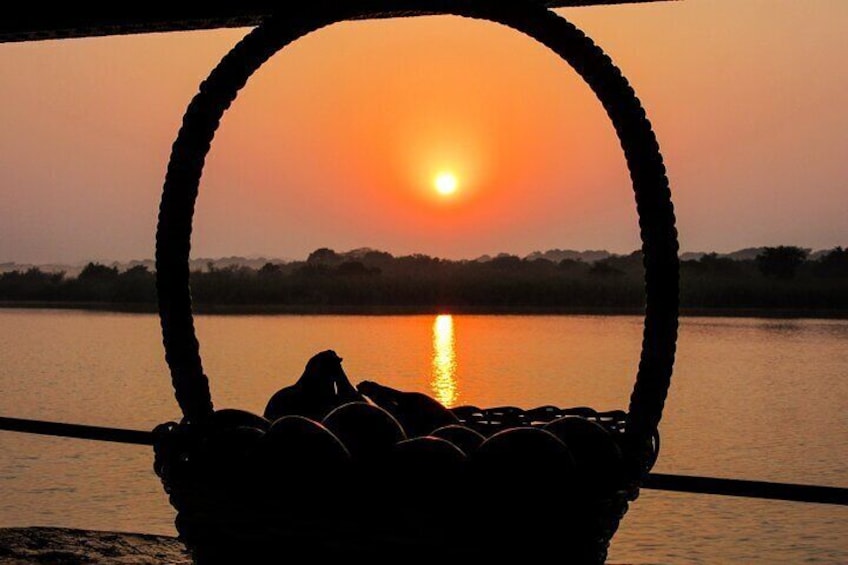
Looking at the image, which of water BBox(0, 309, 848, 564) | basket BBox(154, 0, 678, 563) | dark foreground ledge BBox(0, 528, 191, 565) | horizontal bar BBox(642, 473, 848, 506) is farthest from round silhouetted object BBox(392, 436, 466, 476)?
water BBox(0, 309, 848, 564)

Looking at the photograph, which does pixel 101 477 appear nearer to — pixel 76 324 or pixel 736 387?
pixel 736 387

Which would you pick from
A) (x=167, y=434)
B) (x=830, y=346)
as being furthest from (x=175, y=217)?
(x=830, y=346)

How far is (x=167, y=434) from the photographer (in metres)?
1.17

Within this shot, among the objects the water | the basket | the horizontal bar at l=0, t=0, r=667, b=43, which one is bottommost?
the water

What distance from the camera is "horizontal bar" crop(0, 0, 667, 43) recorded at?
2.55 meters

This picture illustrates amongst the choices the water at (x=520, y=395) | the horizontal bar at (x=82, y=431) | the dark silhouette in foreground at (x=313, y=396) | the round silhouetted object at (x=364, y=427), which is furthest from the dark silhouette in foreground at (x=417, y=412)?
the water at (x=520, y=395)

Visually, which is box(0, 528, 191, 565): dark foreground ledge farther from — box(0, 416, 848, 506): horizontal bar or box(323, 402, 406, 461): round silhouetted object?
box(323, 402, 406, 461): round silhouetted object

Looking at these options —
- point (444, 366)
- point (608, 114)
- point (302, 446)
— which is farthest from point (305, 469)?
point (444, 366)

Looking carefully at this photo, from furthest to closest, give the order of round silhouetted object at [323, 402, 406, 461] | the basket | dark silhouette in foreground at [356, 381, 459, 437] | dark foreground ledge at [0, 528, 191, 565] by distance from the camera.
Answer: dark foreground ledge at [0, 528, 191, 565] → dark silhouette in foreground at [356, 381, 459, 437] → round silhouetted object at [323, 402, 406, 461] → the basket

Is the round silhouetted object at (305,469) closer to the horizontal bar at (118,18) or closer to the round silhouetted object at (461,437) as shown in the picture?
the round silhouetted object at (461,437)

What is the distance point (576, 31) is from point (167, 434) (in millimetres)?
663

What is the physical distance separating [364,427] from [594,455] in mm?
254

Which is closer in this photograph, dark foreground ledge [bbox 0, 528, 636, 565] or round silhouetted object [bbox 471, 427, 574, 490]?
round silhouetted object [bbox 471, 427, 574, 490]

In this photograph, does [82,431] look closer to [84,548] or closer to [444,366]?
[84,548]
